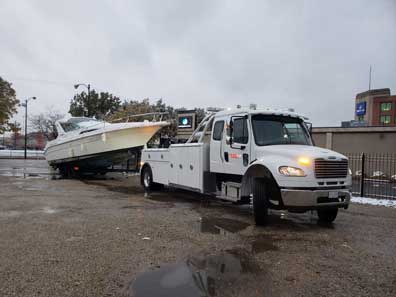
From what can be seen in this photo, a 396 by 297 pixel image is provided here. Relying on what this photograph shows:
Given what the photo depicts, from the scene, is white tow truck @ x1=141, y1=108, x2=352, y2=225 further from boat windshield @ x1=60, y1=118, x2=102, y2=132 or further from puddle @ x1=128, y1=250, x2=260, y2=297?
boat windshield @ x1=60, y1=118, x2=102, y2=132

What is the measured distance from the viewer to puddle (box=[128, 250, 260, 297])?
386cm

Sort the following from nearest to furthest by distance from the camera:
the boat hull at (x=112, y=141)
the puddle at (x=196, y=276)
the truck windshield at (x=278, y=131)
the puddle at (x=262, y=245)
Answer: the puddle at (x=196, y=276), the puddle at (x=262, y=245), the truck windshield at (x=278, y=131), the boat hull at (x=112, y=141)

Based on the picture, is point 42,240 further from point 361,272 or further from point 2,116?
point 2,116

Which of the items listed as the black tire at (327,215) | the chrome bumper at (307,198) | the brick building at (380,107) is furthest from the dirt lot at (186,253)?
the brick building at (380,107)

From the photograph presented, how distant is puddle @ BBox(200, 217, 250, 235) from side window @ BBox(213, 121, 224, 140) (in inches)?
84.0

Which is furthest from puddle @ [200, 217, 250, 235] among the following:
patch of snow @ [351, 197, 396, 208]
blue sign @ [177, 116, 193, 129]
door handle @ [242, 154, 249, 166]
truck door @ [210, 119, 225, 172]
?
blue sign @ [177, 116, 193, 129]

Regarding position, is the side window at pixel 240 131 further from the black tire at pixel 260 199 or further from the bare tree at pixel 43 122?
the bare tree at pixel 43 122

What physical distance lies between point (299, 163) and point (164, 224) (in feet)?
9.73

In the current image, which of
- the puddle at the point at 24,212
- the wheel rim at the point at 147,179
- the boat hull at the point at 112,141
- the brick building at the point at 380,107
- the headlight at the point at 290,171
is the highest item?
the brick building at the point at 380,107

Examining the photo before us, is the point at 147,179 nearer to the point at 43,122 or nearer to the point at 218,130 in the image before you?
the point at 218,130

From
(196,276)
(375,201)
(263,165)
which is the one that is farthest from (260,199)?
(375,201)

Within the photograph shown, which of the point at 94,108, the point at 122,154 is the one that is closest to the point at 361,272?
the point at 122,154

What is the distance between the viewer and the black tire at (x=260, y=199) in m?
7.02

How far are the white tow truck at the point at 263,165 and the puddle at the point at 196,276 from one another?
2.07m
